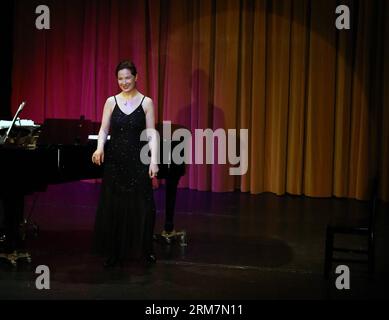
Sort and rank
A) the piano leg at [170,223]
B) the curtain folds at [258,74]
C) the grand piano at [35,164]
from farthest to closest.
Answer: the curtain folds at [258,74] < the piano leg at [170,223] < the grand piano at [35,164]

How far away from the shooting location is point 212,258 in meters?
4.54

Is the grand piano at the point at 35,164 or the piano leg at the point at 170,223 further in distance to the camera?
the piano leg at the point at 170,223

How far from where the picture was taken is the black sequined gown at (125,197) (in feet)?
13.3

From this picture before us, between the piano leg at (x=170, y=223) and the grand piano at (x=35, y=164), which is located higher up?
the grand piano at (x=35, y=164)

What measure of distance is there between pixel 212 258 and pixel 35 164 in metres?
1.45

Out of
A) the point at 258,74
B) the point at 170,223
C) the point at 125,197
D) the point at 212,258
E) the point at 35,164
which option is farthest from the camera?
the point at 258,74

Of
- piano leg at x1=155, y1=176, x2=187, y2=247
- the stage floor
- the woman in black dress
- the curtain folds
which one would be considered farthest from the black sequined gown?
the curtain folds

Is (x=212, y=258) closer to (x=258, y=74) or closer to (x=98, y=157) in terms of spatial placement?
(x=98, y=157)

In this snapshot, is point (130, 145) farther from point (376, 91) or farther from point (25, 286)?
point (376, 91)

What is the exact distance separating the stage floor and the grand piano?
0.96 feet

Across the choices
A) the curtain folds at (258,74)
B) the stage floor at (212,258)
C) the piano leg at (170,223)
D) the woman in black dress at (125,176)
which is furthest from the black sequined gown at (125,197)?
the curtain folds at (258,74)

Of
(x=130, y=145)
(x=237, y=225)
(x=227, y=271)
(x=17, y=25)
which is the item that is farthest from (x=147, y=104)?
(x=17, y=25)

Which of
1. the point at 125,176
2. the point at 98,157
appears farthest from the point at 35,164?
the point at 125,176

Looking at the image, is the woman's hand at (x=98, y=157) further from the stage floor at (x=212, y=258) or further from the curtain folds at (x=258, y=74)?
the curtain folds at (x=258, y=74)
